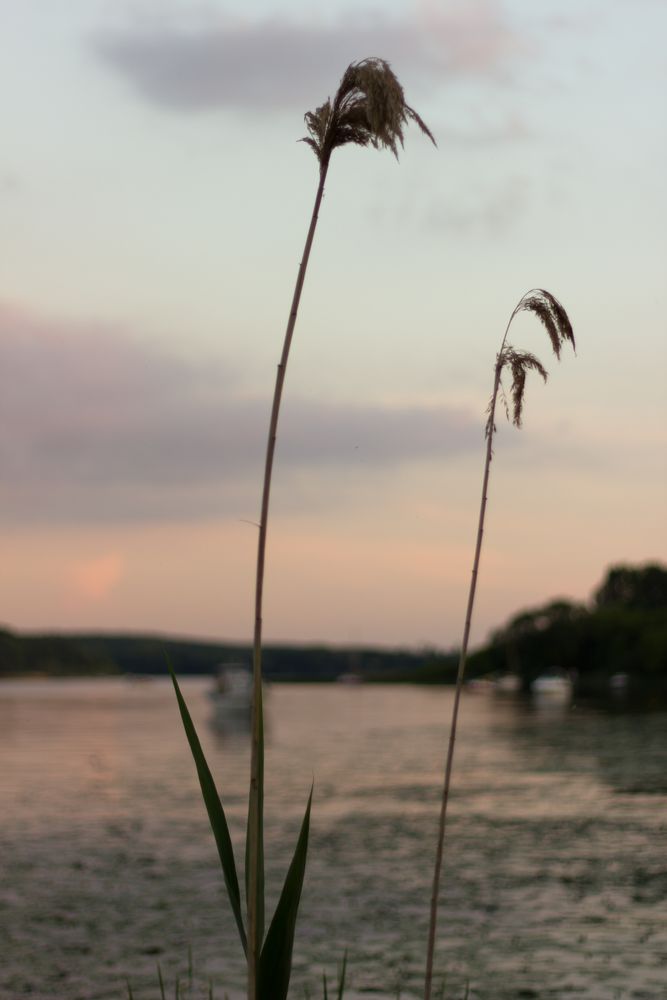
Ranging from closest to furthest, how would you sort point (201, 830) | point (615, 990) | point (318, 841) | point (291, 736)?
1. point (615, 990)
2. point (318, 841)
3. point (201, 830)
4. point (291, 736)

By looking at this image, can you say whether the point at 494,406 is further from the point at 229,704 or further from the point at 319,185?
the point at 229,704

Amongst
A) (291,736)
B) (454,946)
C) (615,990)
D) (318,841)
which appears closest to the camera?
(615,990)

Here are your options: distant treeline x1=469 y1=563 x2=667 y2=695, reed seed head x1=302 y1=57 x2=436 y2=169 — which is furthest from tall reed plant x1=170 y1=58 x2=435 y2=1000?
distant treeline x1=469 y1=563 x2=667 y2=695

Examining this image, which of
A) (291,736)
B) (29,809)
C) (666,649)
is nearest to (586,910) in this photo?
(29,809)

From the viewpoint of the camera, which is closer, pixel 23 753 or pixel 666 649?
pixel 23 753

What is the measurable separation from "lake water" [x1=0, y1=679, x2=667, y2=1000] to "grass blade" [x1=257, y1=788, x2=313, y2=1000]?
864cm

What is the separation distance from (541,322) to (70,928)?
15.6 meters

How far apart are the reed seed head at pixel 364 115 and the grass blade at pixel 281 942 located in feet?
9.93

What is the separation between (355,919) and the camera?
65.0 feet

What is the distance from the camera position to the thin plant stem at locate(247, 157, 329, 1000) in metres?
5.59

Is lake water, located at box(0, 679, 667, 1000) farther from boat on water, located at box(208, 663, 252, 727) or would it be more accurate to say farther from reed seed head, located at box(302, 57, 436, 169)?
boat on water, located at box(208, 663, 252, 727)

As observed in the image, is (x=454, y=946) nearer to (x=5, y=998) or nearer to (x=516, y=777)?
(x=5, y=998)

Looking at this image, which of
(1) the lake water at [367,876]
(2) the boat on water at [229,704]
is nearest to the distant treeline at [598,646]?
(2) the boat on water at [229,704]

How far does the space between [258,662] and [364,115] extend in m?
2.34
